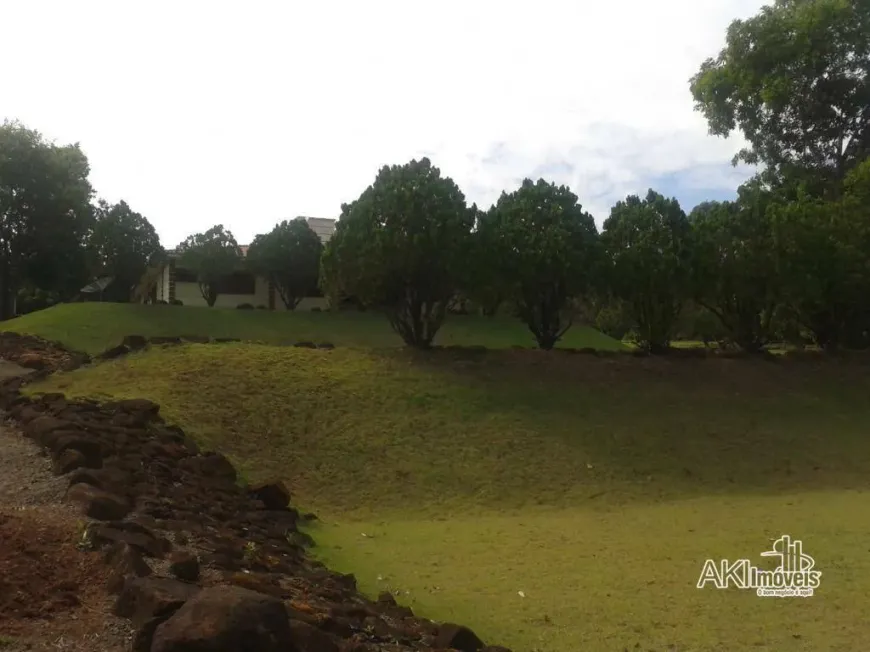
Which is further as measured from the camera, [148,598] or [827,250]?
[827,250]

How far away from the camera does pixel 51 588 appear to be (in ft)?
16.5

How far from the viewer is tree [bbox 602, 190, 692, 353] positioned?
72.3 feet

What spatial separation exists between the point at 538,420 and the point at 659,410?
3222 mm

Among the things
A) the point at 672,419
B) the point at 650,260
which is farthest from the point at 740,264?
the point at 672,419

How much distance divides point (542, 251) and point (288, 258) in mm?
17844

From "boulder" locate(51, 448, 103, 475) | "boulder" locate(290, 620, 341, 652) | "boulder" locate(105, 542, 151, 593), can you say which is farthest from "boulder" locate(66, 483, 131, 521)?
"boulder" locate(290, 620, 341, 652)

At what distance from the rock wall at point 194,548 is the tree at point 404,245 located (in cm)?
811

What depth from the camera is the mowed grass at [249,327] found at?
86.3ft

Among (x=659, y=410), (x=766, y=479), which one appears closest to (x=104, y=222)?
(x=659, y=410)

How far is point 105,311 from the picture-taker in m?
28.9

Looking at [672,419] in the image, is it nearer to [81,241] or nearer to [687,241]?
[687,241]

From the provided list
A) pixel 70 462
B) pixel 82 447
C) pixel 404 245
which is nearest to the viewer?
pixel 70 462

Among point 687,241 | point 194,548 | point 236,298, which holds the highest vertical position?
point 687,241

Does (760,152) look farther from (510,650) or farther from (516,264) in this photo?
(510,650)
